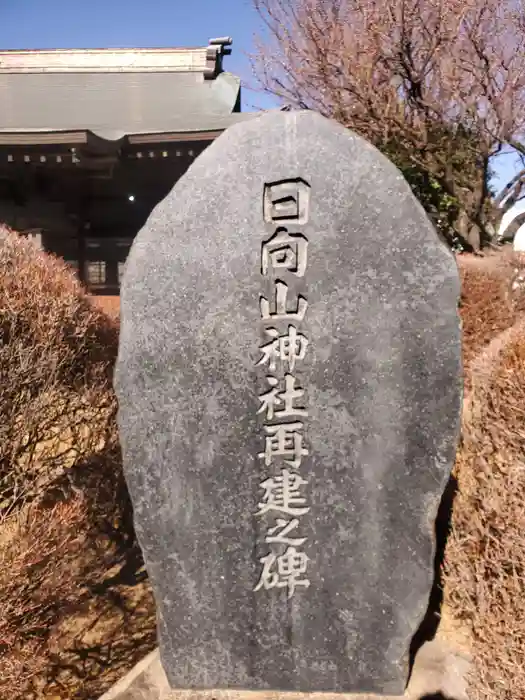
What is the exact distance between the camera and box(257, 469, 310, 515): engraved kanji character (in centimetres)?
166

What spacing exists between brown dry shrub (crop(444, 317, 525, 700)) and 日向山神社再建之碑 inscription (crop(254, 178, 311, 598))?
0.75 m

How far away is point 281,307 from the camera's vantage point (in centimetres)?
157

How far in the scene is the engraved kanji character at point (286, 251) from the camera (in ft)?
5.04

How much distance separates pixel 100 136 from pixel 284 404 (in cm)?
383

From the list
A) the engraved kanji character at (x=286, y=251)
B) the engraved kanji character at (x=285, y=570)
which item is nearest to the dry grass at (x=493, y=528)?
the engraved kanji character at (x=285, y=570)

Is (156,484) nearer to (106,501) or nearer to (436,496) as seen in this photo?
(436,496)

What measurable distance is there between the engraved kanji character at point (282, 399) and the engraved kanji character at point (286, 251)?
1.07 ft

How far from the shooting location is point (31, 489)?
2.72 metres

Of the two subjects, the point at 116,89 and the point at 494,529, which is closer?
the point at 494,529

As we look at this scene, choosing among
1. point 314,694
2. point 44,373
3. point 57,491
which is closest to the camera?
point 314,694

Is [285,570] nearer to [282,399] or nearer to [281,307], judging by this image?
[282,399]

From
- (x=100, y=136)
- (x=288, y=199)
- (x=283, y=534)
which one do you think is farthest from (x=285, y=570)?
(x=100, y=136)

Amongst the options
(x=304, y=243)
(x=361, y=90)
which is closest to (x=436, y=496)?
(x=304, y=243)

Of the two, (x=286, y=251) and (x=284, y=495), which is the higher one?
(x=286, y=251)
